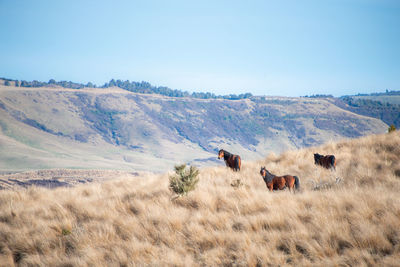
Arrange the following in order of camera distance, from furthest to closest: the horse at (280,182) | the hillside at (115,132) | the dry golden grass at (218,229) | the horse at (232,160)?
the hillside at (115,132) → the horse at (232,160) → the horse at (280,182) → the dry golden grass at (218,229)

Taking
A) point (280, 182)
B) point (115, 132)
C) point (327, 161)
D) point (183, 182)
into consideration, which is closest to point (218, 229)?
point (183, 182)

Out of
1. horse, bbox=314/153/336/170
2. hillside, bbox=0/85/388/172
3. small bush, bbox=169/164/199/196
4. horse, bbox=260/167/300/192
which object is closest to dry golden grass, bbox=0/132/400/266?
small bush, bbox=169/164/199/196

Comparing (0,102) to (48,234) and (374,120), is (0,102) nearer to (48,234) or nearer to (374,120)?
(48,234)

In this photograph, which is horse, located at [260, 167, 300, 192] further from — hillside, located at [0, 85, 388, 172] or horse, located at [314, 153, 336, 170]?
hillside, located at [0, 85, 388, 172]

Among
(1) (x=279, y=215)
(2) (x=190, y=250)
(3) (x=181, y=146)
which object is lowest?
(3) (x=181, y=146)

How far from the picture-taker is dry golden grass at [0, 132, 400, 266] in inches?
143

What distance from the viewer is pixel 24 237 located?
17.1 ft

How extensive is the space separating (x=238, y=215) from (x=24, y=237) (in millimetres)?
4446

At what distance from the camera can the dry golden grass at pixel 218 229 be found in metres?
3.64

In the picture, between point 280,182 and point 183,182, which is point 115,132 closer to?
point 183,182

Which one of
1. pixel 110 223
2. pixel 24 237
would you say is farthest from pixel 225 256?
pixel 24 237

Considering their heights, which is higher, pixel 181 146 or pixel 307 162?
pixel 307 162

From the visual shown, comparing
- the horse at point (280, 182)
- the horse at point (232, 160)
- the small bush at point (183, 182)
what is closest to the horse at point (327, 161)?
the horse at point (280, 182)

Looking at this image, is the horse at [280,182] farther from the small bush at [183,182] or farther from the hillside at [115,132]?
the hillside at [115,132]
